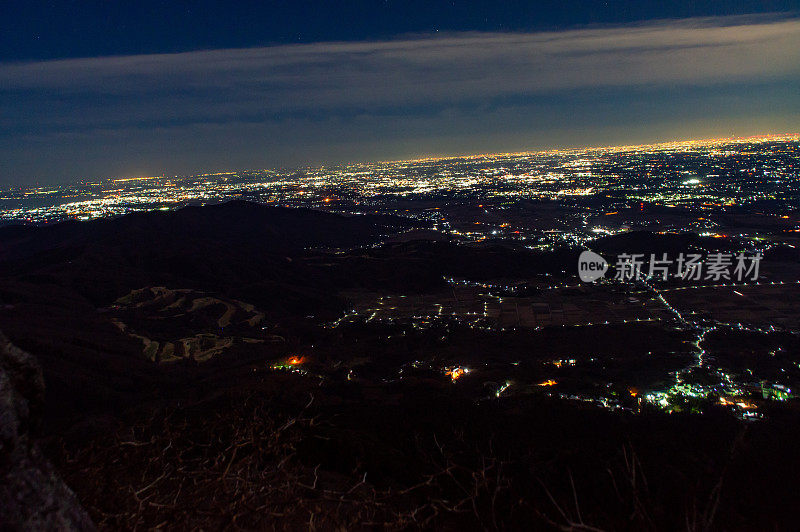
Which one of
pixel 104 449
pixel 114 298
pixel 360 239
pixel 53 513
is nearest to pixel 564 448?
pixel 104 449

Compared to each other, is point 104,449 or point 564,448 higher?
point 104,449

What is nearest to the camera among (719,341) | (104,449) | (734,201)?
(104,449)

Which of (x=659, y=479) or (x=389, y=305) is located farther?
(x=389, y=305)

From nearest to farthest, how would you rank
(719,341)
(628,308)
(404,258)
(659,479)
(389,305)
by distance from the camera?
1. (659,479)
2. (719,341)
3. (628,308)
4. (389,305)
5. (404,258)

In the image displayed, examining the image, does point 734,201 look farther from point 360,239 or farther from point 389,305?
point 389,305

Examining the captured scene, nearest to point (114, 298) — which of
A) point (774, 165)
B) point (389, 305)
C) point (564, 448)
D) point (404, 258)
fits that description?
point (389, 305)

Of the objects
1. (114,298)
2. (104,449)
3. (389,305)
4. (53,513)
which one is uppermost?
(53,513)
